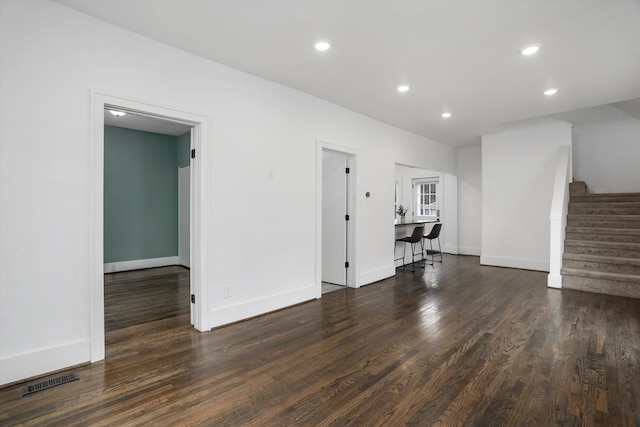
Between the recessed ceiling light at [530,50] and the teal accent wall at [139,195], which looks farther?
the teal accent wall at [139,195]

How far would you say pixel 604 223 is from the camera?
5570 millimetres

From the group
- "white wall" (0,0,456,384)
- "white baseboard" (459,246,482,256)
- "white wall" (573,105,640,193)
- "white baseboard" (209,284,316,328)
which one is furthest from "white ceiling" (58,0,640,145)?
"white baseboard" (459,246,482,256)

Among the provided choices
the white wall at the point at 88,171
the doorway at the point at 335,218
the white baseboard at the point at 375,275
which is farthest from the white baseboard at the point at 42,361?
the white baseboard at the point at 375,275

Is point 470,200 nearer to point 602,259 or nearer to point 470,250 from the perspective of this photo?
point 470,250

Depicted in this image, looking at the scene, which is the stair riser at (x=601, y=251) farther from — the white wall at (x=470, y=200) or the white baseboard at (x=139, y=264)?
the white baseboard at (x=139, y=264)

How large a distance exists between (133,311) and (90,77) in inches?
102

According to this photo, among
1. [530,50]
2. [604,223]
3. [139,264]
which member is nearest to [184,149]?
[139,264]

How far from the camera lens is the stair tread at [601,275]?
455cm

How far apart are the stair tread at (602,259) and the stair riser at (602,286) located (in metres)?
0.34

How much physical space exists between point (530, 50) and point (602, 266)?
12.2 feet

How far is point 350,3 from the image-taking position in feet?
7.82

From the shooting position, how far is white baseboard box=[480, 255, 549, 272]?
20.7 ft

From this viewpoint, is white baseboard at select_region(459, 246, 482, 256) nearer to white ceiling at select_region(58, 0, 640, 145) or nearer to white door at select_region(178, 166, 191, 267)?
white ceiling at select_region(58, 0, 640, 145)

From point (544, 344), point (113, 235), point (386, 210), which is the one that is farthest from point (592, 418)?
point (113, 235)
